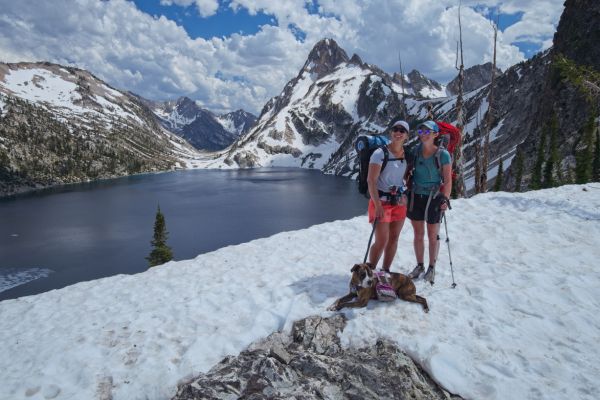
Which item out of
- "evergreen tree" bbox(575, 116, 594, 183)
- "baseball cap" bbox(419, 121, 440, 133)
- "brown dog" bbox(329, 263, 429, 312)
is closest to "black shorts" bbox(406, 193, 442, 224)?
"baseball cap" bbox(419, 121, 440, 133)

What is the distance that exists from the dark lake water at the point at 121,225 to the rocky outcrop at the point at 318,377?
5588cm

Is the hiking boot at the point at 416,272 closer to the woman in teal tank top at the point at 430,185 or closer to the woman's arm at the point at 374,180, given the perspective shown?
the woman in teal tank top at the point at 430,185

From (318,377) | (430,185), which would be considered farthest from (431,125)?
(318,377)

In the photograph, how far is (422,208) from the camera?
868cm

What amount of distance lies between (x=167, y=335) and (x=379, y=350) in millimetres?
4414

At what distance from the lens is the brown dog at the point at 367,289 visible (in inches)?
302

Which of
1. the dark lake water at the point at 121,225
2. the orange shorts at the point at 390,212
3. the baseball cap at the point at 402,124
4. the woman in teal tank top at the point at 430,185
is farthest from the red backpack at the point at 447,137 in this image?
the dark lake water at the point at 121,225

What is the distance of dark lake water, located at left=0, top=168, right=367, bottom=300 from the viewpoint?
58.8 metres

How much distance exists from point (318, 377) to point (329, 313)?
87.6 inches

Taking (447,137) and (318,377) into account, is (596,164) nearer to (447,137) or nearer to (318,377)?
(447,137)

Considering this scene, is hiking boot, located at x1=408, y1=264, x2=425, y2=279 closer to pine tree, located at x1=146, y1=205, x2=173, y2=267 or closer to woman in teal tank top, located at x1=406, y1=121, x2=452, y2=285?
woman in teal tank top, located at x1=406, y1=121, x2=452, y2=285

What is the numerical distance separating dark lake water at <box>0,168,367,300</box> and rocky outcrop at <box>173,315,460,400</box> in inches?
2200

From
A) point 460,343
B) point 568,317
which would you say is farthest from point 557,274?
point 460,343

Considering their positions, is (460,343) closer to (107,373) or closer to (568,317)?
(568,317)
